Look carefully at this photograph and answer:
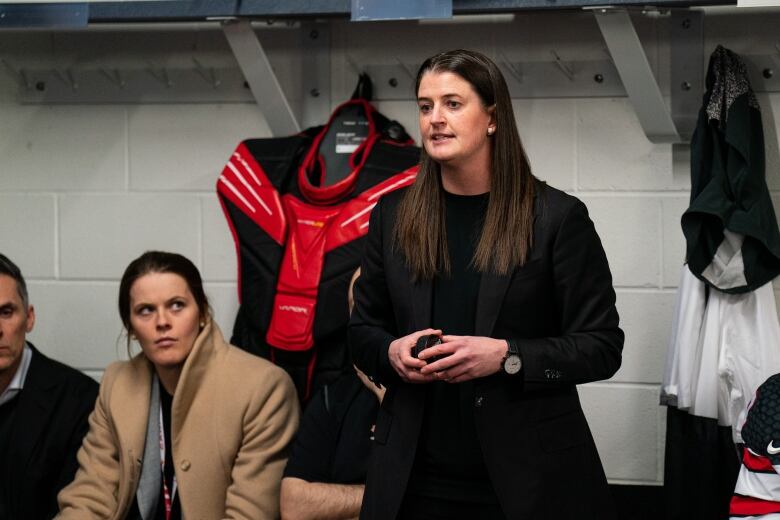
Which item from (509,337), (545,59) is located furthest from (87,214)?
(509,337)

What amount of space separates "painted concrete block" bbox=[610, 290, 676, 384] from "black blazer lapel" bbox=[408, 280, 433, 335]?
113 cm

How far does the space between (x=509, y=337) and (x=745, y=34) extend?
1.30 meters

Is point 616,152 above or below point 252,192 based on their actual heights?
above

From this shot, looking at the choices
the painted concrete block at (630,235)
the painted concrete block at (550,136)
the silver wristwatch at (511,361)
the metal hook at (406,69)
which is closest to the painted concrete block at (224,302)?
the metal hook at (406,69)

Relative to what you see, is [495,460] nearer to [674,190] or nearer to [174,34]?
[674,190]

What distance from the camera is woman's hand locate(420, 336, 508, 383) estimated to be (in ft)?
5.60

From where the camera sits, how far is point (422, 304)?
1826mm

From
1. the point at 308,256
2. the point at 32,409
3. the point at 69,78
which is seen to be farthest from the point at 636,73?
the point at 32,409

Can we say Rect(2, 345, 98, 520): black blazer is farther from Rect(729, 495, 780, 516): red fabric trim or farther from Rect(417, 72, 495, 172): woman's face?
Rect(729, 495, 780, 516): red fabric trim

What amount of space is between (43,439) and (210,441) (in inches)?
18.6

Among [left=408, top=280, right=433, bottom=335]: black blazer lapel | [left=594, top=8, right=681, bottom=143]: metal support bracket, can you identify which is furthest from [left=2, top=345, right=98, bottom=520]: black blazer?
[left=594, top=8, right=681, bottom=143]: metal support bracket

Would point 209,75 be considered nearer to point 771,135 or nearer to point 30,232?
point 30,232

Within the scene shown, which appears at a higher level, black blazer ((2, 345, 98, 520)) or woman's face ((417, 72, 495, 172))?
woman's face ((417, 72, 495, 172))

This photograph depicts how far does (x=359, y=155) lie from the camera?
279 cm
